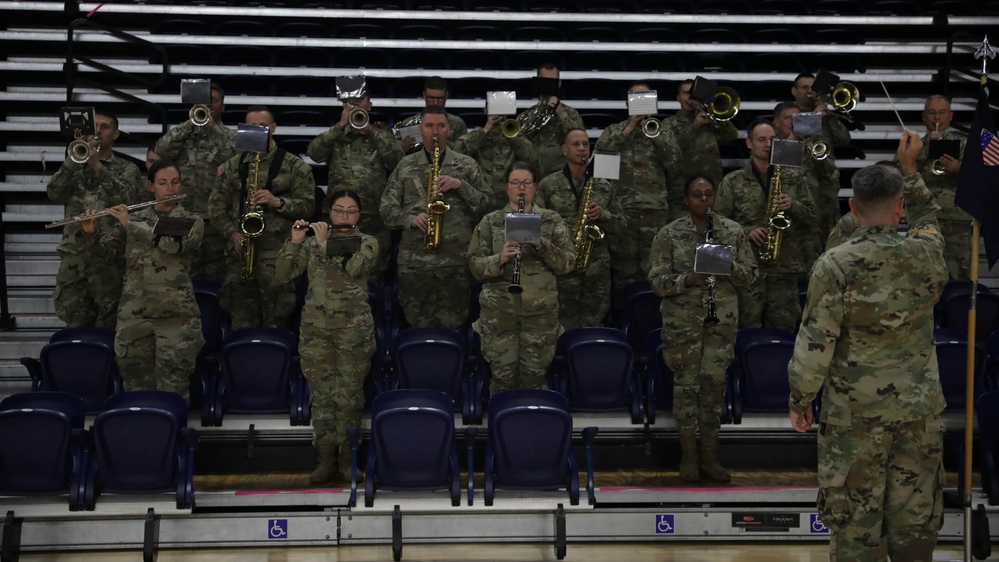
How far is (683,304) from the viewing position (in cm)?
688

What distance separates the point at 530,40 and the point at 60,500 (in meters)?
6.94

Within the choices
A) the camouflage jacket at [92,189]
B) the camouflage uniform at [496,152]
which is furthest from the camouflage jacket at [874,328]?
the camouflage jacket at [92,189]

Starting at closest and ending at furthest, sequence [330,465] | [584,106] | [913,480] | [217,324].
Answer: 1. [913,480]
2. [330,465]
3. [217,324]
4. [584,106]

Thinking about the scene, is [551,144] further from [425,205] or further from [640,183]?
[425,205]

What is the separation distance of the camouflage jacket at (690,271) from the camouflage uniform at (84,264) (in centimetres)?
403

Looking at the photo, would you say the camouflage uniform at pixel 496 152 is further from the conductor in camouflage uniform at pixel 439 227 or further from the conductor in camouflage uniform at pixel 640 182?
the conductor in camouflage uniform at pixel 640 182

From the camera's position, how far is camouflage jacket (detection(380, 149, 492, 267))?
7777 mm

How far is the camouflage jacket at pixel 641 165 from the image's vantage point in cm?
840

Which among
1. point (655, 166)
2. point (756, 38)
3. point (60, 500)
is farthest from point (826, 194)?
point (60, 500)

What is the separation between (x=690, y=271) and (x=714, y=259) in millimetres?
419

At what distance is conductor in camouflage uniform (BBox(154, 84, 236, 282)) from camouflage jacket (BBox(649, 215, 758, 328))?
3.53 meters

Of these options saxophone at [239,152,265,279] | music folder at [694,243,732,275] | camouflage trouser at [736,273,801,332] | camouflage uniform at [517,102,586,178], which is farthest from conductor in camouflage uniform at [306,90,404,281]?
camouflage trouser at [736,273,801,332]

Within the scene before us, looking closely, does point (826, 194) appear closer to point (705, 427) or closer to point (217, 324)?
point (705, 427)

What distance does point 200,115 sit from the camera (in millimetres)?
8141
